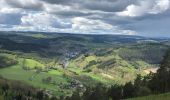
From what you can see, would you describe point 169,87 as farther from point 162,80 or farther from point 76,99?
point 76,99

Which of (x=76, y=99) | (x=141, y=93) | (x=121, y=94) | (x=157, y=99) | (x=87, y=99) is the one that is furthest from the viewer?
(x=76, y=99)

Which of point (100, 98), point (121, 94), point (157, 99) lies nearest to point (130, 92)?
point (121, 94)

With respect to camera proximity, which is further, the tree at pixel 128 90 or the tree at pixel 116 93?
the tree at pixel 116 93

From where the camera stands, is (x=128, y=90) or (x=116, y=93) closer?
(x=128, y=90)

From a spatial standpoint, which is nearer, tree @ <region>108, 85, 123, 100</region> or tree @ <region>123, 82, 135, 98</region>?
tree @ <region>123, 82, 135, 98</region>

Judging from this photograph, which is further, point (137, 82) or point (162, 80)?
point (137, 82)

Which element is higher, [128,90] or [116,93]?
[128,90]

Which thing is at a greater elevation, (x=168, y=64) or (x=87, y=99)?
(x=168, y=64)

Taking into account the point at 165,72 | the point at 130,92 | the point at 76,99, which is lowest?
the point at 76,99

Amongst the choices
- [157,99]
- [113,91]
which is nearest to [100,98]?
[113,91]

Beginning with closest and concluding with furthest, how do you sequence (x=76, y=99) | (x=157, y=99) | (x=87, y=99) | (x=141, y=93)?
(x=157, y=99), (x=141, y=93), (x=87, y=99), (x=76, y=99)
